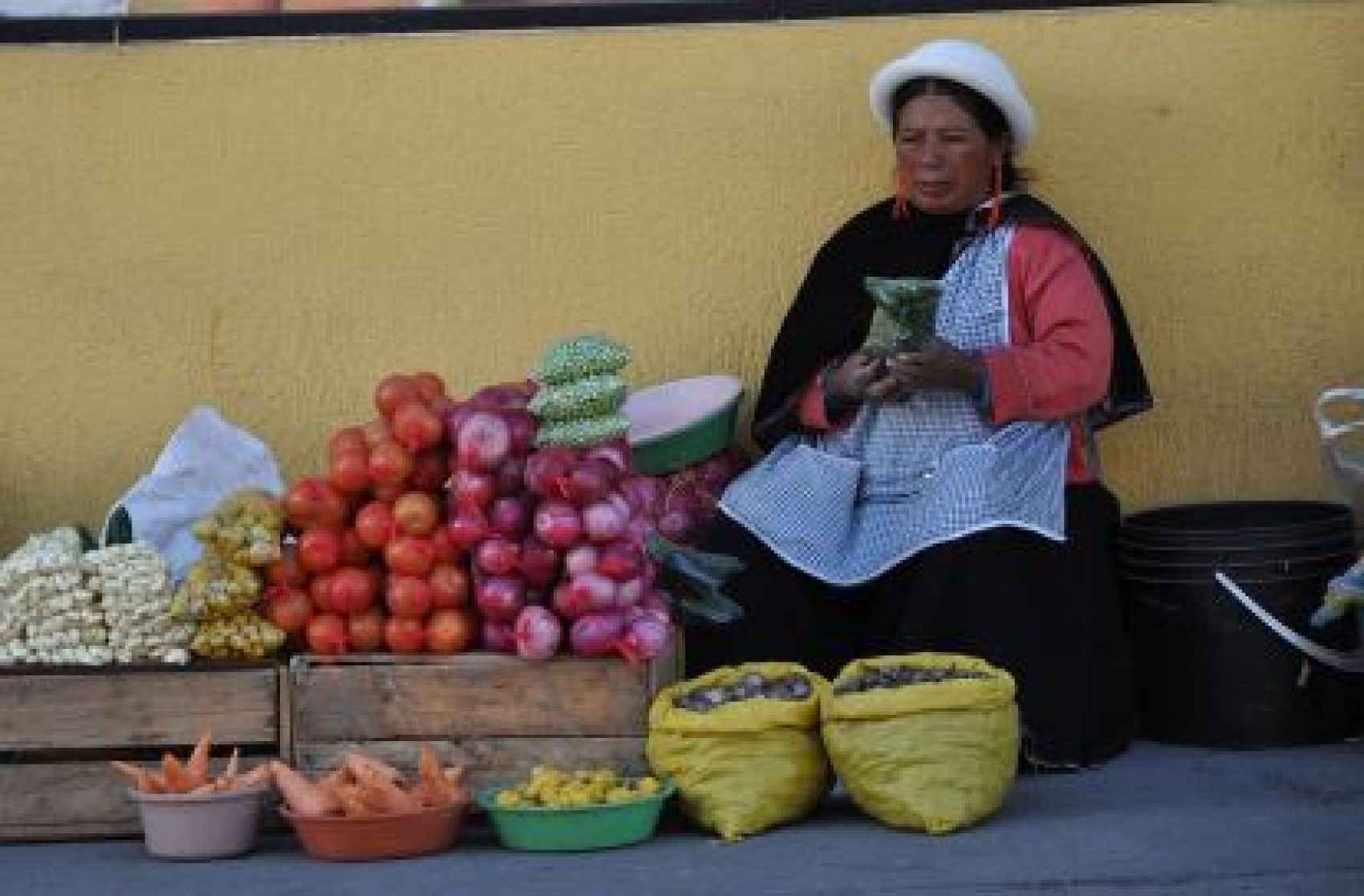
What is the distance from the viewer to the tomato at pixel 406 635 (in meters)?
4.82

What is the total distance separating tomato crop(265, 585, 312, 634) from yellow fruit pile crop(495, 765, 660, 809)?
0.51 m

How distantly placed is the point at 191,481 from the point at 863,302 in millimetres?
1476

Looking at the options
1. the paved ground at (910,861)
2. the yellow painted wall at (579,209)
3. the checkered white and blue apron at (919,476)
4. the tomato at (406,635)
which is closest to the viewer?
the paved ground at (910,861)

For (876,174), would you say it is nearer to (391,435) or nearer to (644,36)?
(644,36)

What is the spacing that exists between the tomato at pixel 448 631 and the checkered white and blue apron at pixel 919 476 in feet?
2.71

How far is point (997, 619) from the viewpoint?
5137mm

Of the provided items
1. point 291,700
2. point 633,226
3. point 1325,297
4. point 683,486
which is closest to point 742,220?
point 633,226

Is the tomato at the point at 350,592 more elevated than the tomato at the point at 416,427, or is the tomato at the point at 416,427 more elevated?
the tomato at the point at 416,427

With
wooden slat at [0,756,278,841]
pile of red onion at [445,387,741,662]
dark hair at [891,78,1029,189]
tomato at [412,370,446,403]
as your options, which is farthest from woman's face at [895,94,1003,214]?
wooden slat at [0,756,278,841]

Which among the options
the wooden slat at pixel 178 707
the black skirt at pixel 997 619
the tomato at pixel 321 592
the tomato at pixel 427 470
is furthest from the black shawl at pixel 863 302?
the wooden slat at pixel 178 707

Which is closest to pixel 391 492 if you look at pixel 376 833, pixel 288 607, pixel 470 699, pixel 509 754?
pixel 288 607

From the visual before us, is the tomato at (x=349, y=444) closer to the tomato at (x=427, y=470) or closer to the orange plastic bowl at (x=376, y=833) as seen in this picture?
the tomato at (x=427, y=470)

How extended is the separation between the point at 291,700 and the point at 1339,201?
2643 mm

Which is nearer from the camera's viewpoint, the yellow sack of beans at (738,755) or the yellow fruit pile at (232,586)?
the yellow sack of beans at (738,755)
